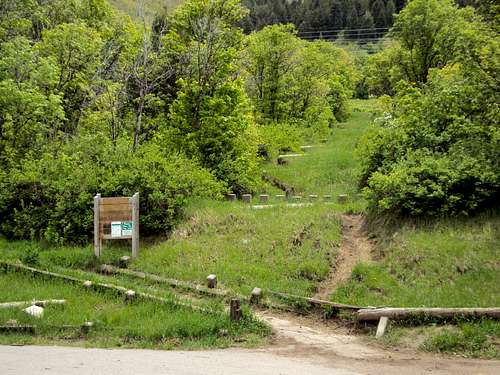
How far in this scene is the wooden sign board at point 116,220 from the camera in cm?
1445

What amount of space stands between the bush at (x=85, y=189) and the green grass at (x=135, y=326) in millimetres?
4392

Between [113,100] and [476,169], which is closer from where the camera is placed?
[476,169]

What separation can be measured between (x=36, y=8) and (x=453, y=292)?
23.9m

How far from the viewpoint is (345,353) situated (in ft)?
29.9

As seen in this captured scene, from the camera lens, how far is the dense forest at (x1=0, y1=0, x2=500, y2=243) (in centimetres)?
1387

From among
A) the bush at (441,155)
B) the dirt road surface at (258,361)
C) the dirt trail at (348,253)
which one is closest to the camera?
the dirt road surface at (258,361)

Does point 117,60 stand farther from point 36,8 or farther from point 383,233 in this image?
point 383,233

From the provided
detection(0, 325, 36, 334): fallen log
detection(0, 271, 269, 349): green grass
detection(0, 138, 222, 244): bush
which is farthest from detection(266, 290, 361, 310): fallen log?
detection(0, 138, 222, 244): bush

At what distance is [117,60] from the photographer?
26.4 meters

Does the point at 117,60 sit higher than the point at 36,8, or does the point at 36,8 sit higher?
the point at 36,8

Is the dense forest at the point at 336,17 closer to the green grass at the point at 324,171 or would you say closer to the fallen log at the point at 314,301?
the green grass at the point at 324,171

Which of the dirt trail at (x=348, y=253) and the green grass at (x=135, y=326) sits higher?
the dirt trail at (x=348, y=253)

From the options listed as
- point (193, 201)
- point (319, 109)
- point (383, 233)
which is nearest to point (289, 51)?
point (319, 109)

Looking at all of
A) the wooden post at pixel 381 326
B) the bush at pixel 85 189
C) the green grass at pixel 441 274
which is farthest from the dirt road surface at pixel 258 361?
the bush at pixel 85 189
